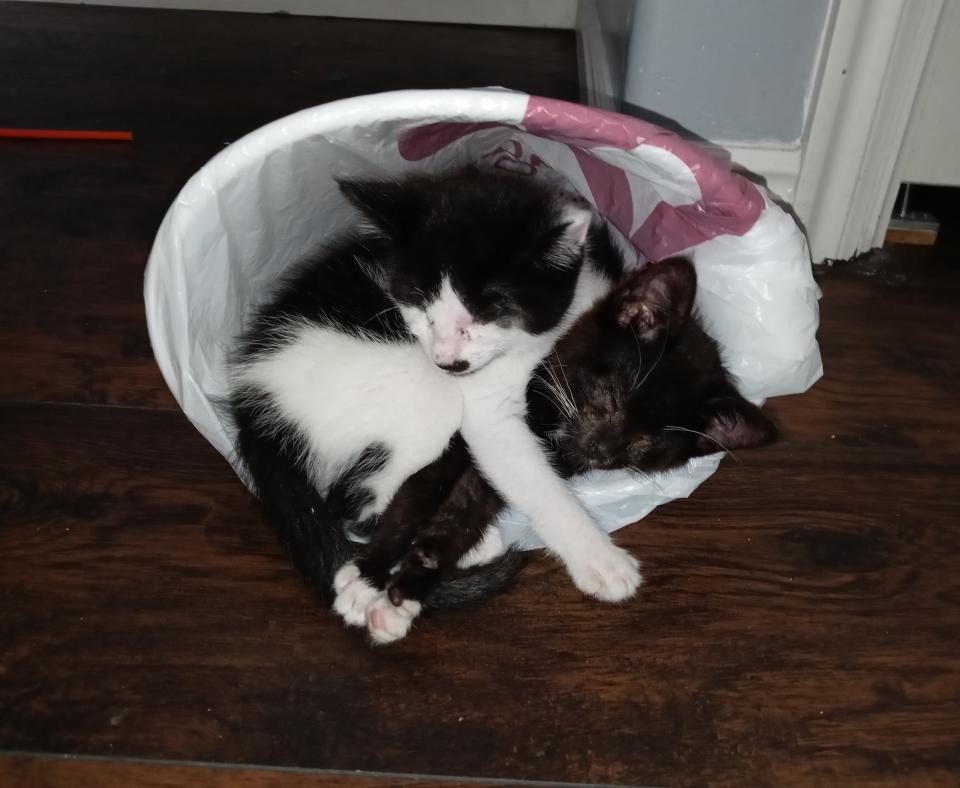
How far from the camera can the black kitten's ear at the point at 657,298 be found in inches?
47.0

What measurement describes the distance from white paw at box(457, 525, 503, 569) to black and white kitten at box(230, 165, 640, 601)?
0.10 metres

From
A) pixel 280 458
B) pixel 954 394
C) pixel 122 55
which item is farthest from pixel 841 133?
pixel 122 55

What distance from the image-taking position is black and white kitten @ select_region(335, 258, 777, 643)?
1.23m

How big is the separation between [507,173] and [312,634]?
744 mm

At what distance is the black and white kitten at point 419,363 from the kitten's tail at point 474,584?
66 mm

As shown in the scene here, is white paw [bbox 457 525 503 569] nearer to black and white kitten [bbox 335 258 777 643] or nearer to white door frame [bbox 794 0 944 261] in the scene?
black and white kitten [bbox 335 258 777 643]

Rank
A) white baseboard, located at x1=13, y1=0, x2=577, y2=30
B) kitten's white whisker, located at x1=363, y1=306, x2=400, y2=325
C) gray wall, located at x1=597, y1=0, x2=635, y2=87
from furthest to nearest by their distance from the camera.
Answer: white baseboard, located at x1=13, y1=0, x2=577, y2=30, gray wall, located at x1=597, y1=0, x2=635, y2=87, kitten's white whisker, located at x1=363, y1=306, x2=400, y2=325

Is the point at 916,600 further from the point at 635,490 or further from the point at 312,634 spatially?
the point at 312,634

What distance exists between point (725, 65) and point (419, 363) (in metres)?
0.79

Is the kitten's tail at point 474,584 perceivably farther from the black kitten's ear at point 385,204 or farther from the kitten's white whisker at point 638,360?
the black kitten's ear at point 385,204

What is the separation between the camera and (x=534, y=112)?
3.58 feet

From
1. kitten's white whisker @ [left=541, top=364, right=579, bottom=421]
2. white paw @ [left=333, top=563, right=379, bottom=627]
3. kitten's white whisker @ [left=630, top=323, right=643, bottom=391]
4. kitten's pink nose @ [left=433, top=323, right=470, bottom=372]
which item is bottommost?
white paw @ [left=333, top=563, right=379, bottom=627]

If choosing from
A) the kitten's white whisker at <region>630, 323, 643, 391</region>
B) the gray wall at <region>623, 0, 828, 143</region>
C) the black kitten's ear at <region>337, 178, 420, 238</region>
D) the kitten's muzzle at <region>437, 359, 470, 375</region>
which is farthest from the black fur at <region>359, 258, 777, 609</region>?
the gray wall at <region>623, 0, 828, 143</region>

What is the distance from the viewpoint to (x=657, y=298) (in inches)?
48.0
